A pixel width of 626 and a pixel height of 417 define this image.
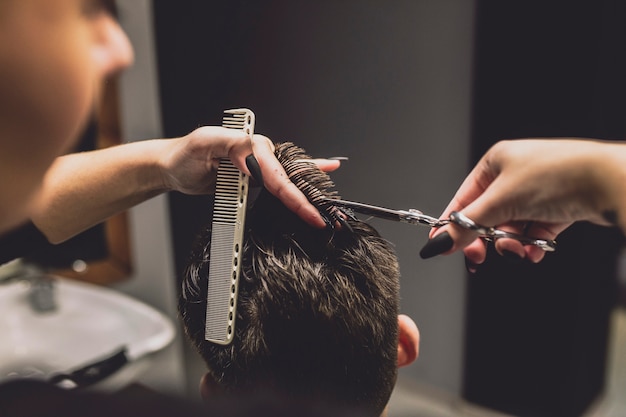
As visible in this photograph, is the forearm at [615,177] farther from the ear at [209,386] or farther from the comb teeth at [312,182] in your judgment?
the ear at [209,386]

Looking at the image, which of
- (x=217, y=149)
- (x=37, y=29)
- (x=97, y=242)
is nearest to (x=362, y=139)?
(x=217, y=149)

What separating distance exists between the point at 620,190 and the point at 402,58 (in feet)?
1.99

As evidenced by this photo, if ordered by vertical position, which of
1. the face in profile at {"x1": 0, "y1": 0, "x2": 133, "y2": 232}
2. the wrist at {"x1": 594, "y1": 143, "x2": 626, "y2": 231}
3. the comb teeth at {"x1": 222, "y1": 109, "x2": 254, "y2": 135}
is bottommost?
the wrist at {"x1": 594, "y1": 143, "x2": 626, "y2": 231}

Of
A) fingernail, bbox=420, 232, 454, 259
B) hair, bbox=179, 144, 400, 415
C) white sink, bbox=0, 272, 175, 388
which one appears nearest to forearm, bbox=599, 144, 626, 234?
fingernail, bbox=420, 232, 454, 259

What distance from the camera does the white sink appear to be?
1.52 metres

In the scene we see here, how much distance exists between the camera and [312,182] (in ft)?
2.22

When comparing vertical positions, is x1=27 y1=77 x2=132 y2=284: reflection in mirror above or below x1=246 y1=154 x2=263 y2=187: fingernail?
below

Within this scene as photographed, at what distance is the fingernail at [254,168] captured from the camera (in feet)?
2.10

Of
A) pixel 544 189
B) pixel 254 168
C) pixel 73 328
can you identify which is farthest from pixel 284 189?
pixel 73 328

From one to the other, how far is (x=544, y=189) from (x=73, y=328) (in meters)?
1.40

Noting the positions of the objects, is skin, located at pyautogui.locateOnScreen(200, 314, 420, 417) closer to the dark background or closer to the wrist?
the dark background

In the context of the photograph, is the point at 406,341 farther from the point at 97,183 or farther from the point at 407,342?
the point at 97,183

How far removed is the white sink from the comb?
90 centimetres

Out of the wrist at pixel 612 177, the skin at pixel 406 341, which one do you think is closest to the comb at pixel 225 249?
the skin at pixel 406 341
